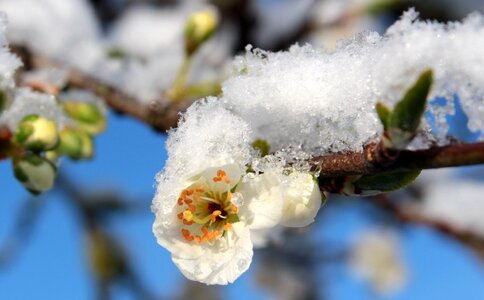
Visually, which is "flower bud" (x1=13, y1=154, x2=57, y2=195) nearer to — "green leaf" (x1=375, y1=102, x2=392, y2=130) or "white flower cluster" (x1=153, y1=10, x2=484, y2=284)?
"white flower cluster" (x1=153, y1=10, x2=484, y2=284)

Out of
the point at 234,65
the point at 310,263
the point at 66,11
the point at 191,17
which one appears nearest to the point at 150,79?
the point at 191,17

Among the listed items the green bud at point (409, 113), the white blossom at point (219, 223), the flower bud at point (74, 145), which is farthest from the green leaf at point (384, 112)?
the flower bud at point (74, 145)

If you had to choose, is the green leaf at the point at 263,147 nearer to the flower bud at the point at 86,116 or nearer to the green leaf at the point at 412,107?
the green leaf at the point at 412,107

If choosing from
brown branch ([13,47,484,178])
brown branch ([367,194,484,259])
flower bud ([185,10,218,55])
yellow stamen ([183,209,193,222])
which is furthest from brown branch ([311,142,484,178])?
brown branch ([367,194,484,259])

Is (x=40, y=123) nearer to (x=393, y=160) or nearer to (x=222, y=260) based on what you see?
(x=222, y=260)

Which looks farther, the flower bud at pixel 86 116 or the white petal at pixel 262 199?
the flower bud at pixel 86 116

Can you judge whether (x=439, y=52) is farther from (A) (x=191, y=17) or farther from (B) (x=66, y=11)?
(B) (x=66, y=11)
